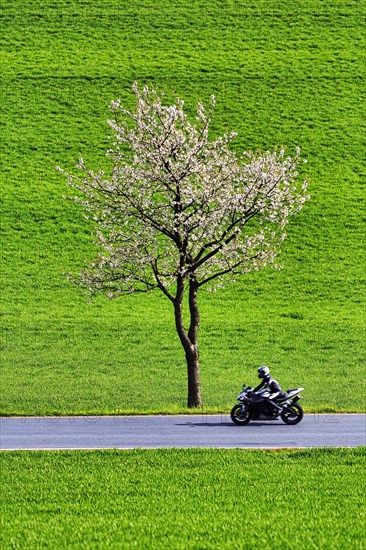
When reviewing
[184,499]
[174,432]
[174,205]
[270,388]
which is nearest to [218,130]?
[174,205]

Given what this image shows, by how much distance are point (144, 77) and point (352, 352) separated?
113ft

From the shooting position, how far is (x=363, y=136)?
58594 millimetres

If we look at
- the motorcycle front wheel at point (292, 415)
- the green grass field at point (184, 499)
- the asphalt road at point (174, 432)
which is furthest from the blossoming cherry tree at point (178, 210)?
the green grass field at point (184, 499)

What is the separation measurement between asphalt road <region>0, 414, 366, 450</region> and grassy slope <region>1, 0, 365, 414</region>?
2.06m

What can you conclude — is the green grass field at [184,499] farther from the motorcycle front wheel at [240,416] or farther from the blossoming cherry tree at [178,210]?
the blossoming cherry tree at [178,210]

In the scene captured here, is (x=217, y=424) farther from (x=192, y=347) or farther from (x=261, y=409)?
(x=192, y=347)

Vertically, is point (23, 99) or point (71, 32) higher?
point (71, 32)

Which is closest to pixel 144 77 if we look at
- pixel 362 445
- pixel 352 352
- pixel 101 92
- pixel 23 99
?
pixel 101 92

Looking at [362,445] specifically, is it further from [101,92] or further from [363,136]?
[101,92]

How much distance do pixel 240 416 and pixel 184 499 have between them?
32.0 feet

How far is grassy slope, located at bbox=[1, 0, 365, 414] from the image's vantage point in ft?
108

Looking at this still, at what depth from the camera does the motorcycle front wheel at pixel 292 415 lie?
74.6 ft

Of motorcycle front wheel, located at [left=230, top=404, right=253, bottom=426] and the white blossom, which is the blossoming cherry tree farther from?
motorcycle front wheel, located at [left=230, top=404, right=253, bottom=426]

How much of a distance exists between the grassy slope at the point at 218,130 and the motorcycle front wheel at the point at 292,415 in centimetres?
357
